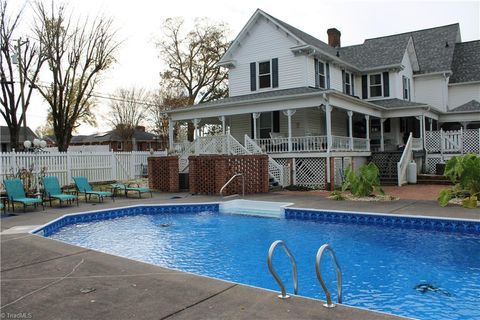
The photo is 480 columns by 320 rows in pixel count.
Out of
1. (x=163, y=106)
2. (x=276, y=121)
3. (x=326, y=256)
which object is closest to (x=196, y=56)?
(x=163, y=106)

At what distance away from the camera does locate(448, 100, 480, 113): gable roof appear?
80.5 ft

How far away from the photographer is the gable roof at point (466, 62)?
27031 millimetres

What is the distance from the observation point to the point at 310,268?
7.17 metres

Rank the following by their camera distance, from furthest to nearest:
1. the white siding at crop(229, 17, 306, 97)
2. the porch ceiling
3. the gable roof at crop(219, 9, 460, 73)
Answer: the gable roof at crop(219, 9, 460, 73) → the white siding at crop(229, 17, 306, 97) → the porch ceiling

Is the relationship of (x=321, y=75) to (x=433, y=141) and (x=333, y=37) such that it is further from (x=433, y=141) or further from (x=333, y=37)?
(x=333, y=37)

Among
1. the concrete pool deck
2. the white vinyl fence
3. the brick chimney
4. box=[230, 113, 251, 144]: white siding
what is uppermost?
the brick chimney

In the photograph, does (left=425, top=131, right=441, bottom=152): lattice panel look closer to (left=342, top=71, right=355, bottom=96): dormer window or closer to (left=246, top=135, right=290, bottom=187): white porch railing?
(left=342, top=71, right=355, bottom=96): dormer window

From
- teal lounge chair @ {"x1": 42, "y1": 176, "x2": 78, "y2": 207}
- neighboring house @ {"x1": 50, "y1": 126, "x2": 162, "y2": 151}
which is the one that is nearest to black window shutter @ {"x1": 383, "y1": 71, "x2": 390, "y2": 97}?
teal lounge chair @ {"x1": 42, "y1": 176, "x2": 78, "y2": 207}

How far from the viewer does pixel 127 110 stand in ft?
155

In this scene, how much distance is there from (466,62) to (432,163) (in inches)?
440

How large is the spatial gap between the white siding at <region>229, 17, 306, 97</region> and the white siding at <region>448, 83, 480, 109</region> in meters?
13.1

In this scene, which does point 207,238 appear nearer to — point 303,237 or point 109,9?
point 303,237

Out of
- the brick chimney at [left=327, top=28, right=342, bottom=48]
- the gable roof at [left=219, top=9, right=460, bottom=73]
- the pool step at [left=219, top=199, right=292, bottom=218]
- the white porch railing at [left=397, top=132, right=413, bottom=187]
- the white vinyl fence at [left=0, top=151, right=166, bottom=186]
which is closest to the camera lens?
the pool step at [left=219, top=199, right=292, bottom=218]

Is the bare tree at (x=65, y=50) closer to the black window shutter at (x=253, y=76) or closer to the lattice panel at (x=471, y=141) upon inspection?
the black window shutter at (x=253, y=76)
